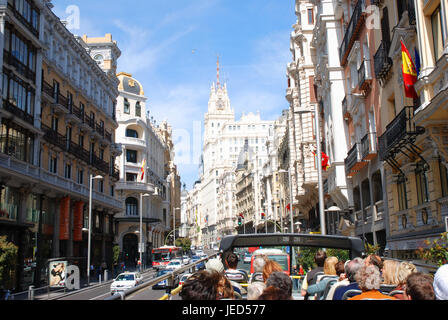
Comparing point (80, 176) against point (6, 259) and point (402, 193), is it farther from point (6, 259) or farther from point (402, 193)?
point (402, 193)

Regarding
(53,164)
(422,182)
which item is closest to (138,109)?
(53,164)

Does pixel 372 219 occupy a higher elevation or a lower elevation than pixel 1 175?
lower

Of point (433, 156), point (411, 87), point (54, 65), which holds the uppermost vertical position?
→ point (54, 65)

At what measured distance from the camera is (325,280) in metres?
7.05

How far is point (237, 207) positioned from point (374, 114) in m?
125

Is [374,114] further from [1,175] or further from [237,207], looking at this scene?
[237,207]

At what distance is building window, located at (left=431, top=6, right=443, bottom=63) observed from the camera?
14.7m

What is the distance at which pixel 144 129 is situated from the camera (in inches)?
2901

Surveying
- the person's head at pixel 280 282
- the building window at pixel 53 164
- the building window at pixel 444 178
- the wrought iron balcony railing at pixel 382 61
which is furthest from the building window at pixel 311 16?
the person's head at pixel 280 282

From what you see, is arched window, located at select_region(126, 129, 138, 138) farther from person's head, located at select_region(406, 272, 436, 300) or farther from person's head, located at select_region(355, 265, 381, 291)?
person's head, located at select_region(406, 272, 436, 300)

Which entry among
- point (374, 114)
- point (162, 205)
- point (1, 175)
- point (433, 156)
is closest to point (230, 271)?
point (433, 156)

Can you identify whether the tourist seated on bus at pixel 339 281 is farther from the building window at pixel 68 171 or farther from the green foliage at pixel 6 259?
the building window at pixel 68 171

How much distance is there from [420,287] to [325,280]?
2.80m

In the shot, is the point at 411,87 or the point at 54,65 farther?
the point at 54,65
